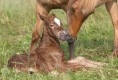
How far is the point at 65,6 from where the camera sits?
21.4 ft

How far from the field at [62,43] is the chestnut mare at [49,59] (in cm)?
11

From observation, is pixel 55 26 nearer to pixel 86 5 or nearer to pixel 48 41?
pixel 48 41

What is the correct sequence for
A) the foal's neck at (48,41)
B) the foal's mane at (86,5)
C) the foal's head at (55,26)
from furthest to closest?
1. the foal's mane at (86,5)
2. the foal's neck at (48,41)
3. the foal's head at (55,26)

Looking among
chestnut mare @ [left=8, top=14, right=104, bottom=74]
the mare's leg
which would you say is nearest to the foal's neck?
chestnut mare @ [left=8, top=14, right=104, bottom=74]

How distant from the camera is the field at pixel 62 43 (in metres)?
5.23

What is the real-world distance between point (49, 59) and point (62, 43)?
2151 mm

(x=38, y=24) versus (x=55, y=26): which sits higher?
(x=38, y=24)

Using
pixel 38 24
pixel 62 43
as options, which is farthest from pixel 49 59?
pixel 62 43

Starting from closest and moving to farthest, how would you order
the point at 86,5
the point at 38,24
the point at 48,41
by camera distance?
the point at 48,41 < the point at 86,5 < the point at 38,24

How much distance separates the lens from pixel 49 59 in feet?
17.6

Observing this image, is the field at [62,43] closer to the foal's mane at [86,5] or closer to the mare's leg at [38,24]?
the mare's leg at [38,24]

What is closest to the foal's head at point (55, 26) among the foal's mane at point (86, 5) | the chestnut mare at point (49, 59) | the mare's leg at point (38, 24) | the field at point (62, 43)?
the chestnut mare at point (49, 59)

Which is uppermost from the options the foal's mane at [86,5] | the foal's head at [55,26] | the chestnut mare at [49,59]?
the foal's mane at [86,5]

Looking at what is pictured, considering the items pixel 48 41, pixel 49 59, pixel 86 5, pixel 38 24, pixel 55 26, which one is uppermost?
pixel 86 5
